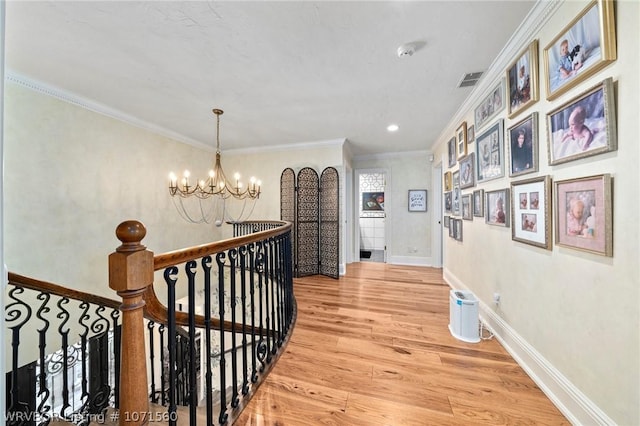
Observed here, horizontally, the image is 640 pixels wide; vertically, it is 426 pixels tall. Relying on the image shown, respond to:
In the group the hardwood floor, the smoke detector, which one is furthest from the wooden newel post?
the smoke detector

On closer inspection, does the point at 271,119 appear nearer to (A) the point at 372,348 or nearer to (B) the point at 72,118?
(B) the point at 72,118

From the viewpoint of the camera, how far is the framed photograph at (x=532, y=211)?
5.19 ft

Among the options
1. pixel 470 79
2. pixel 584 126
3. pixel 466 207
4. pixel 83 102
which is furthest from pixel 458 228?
pixel 83 102

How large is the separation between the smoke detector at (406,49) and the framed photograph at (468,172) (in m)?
1.46

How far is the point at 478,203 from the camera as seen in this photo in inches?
104

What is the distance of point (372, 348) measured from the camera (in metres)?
2.08

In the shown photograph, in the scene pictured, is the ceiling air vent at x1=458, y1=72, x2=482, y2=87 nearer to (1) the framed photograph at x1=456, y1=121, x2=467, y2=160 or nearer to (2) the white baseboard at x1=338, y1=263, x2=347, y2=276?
(1) the framed photograph at x1=456, y1=121, x2=467, y2=160

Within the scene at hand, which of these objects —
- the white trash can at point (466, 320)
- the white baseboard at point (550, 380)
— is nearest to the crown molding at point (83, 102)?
the white trash can at point (466, 320)

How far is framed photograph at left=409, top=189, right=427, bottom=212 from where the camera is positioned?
5223mm

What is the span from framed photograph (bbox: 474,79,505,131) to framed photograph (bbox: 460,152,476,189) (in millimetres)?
364

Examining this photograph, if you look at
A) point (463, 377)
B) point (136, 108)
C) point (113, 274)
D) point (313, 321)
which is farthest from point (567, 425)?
point (136, 108)

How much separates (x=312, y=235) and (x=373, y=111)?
2378 millimetres

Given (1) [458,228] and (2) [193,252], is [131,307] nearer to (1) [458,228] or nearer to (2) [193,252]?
(2) [193,252]

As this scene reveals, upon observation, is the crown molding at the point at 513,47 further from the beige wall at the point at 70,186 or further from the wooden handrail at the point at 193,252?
the beige wall at the point at 70,186
